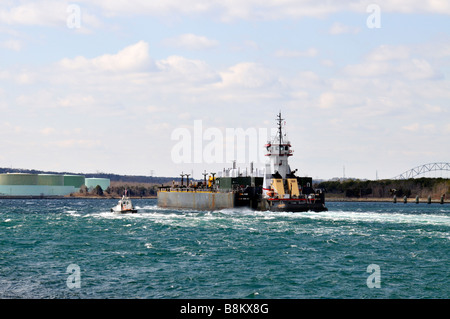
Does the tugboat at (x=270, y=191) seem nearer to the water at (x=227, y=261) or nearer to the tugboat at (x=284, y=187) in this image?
the tugboat at (x=284, y=187)

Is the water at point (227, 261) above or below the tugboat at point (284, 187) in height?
below

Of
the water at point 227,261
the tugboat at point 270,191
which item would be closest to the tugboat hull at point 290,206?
the tugboat at point 270,191

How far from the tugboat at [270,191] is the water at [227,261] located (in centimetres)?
2648

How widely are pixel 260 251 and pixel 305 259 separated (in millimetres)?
5337

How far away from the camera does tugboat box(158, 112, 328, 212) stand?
91.9m

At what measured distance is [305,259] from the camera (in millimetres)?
40000

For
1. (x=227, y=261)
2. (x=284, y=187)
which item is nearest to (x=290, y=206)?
(x=284, y=187)

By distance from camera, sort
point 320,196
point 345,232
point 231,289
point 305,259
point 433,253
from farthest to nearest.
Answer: point 320,196
point 345,232
point 433,253
point 305,259
point 231,289

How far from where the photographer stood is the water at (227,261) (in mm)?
28734

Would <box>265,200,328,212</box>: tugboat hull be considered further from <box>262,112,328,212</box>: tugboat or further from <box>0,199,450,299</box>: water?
<box>0,199,450,299</box>: water

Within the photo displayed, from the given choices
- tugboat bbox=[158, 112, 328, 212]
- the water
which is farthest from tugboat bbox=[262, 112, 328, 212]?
the water

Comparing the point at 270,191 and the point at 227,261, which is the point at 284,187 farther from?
the point at 227,261
